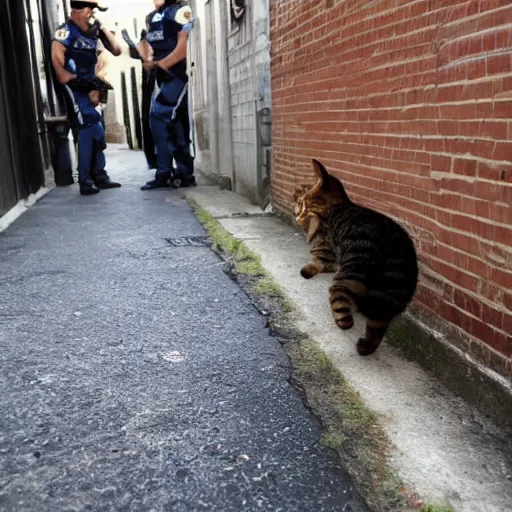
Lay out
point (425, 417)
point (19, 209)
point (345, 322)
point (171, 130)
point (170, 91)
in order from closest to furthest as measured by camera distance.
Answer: point (425, 417) < point (345, 322) < point (19, 209) < point (170, 91) < point (171, 130)

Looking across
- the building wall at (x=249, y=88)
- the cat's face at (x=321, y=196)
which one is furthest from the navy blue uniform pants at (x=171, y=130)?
the cat's face at (x=321, y=196)

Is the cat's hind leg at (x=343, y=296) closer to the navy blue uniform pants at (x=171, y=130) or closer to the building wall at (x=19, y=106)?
the building wall at (x=19, y=106)

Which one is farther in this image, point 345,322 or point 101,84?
point 101,84

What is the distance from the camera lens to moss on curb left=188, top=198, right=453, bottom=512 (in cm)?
186

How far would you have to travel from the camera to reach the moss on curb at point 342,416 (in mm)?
1855

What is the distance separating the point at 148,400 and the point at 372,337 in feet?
3.53

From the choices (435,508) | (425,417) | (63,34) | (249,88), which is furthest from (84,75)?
(435,508)

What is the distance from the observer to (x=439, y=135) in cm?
265

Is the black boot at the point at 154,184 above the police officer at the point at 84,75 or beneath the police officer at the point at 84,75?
beneath

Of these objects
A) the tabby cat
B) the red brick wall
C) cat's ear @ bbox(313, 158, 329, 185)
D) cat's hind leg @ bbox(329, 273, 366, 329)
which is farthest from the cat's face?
cat's hind leg @ bbox(329, 273, 366, 329)

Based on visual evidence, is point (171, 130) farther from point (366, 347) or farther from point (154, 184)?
point (366, 347)

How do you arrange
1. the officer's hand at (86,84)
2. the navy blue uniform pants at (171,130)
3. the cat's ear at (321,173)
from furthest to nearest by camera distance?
the navy blue uniform pants at (171,130), the officer's hand at (86,84), the cat's ear at (321,173)

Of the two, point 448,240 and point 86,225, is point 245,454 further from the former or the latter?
point 86,225

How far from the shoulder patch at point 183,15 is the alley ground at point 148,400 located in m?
5.58
